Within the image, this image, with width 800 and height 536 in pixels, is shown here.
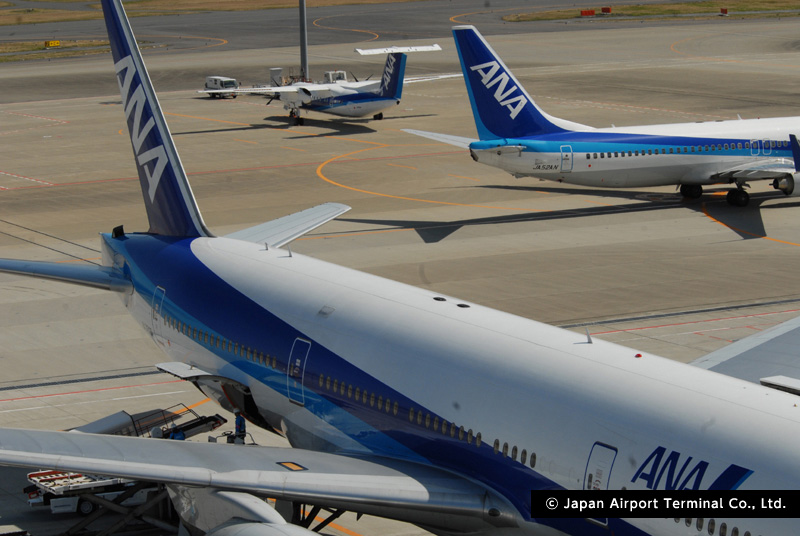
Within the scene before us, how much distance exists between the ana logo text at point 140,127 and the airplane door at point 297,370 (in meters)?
7.96

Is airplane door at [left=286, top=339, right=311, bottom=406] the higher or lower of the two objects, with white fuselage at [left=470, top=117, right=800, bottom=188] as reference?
lower

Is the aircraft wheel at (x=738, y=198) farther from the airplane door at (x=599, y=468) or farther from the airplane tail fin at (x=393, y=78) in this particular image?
the airplane door at (x=599, y=468)

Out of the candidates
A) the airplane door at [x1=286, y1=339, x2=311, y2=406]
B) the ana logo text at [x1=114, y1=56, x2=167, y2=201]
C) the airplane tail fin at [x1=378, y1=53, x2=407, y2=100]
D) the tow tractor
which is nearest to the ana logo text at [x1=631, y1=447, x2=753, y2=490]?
the airplane door at [x1=286, y1=339, x2=311, y2=406]

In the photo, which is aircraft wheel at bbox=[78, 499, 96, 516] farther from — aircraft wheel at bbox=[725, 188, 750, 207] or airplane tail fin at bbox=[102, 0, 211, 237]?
aircraft wheel at bbox=[725, 188, 750, 207]

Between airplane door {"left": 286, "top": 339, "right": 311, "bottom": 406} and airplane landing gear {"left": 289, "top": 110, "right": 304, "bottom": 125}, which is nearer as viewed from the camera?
airplane door {"left": 286, "top": 339, "right": 311, "bottom": 406}

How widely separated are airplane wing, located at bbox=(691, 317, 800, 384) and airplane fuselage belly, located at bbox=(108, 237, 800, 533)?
3469mm

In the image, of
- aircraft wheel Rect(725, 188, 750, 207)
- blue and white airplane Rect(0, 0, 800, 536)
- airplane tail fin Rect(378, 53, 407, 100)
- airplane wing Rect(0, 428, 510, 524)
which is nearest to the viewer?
blue and white airplane Rect(0, 0, 800, 536)

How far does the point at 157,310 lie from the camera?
2344cm

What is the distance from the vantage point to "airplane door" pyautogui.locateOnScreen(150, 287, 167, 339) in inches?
914

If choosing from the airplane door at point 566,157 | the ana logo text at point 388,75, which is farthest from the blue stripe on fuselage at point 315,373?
the ana logo text at point 388,75

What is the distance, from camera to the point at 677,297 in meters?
33.6

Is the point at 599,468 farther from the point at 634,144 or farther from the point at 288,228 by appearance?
the point at 634,144

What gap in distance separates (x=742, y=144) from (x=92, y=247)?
2971 centimetres

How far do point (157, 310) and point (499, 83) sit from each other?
24.9 metres
